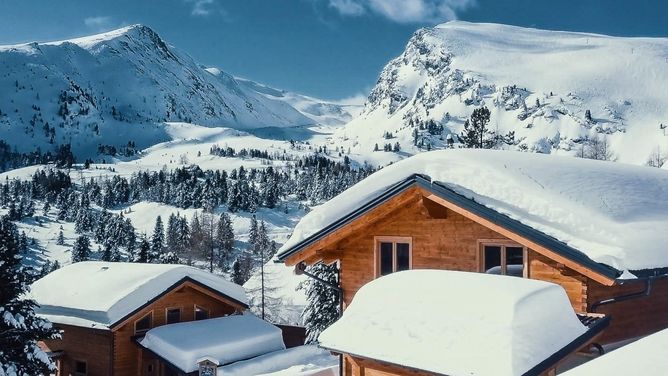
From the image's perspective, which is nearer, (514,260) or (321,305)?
(514,260)

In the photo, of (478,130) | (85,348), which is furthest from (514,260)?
(478,130)

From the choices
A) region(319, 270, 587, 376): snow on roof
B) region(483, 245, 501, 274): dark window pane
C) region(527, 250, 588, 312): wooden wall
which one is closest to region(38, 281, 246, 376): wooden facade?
region(319, 270, 587, 376): snow on roof

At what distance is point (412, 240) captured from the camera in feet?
39.2

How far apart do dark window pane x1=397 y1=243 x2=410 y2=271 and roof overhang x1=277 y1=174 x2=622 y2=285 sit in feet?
3.90

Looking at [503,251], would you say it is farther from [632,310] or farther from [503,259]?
[632,310]

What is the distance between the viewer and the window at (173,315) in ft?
85.1

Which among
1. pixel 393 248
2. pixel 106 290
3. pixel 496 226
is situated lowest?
pixel 106 290

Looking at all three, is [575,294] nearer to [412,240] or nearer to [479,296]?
[479,296]

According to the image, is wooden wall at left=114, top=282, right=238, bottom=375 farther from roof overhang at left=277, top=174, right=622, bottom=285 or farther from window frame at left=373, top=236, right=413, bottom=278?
window frame at left=373, top=236, right=413, bottom=278

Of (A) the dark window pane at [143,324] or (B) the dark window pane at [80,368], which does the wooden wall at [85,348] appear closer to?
(B) the dark window pane at [80,368]

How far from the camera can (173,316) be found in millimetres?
26266

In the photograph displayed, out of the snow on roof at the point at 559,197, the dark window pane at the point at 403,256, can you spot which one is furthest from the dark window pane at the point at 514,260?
the dark window pane at the point at 403,256

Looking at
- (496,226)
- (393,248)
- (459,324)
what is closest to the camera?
(459,324)

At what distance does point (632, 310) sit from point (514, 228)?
3.19 m
